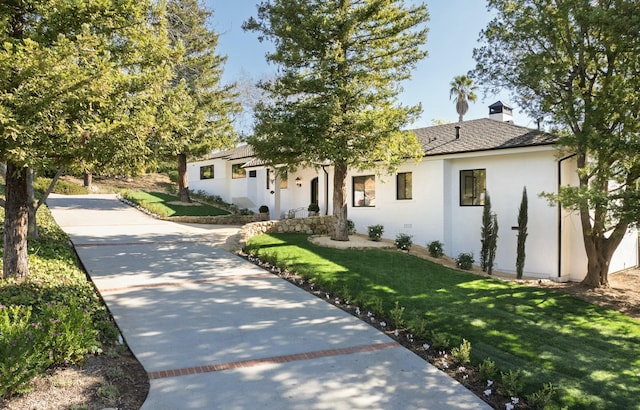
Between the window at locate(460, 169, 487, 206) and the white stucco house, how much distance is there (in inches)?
1.3

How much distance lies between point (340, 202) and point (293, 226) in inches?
112

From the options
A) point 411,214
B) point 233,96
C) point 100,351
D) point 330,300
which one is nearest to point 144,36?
point 100,351

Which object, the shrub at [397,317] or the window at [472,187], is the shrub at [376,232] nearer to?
the window at [472,187]

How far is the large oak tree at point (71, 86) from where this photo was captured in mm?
5461

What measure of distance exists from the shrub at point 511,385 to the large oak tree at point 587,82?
5398mm

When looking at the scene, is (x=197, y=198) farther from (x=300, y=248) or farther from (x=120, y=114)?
(x=120, y=114)

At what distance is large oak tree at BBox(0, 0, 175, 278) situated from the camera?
5.46 m

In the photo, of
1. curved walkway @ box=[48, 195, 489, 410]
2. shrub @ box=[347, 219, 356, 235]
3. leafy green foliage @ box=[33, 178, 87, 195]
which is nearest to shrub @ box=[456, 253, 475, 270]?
shrub @ box=[347, 219, 356, 235]

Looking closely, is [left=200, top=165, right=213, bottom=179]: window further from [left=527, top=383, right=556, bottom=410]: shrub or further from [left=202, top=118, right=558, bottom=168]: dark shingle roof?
[left=527, top=383, right=556, bottom=410]: shrub

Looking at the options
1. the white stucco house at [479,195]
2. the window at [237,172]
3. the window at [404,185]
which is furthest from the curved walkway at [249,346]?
the window at [237,172]

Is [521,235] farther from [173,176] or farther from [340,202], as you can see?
[173,176]

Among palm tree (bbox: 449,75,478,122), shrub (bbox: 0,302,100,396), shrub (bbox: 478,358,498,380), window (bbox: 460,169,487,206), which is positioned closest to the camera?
shrub (bbox: 0,302,100,396)

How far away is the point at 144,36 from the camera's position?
703 cm

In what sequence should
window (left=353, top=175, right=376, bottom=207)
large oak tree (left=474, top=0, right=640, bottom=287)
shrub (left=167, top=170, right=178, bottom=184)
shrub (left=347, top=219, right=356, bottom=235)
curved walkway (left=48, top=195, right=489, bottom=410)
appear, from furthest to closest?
shrub (left=167, top=170, right=178, bottom=184) → window (left=353, top=175, right=376, bottom=207) → shrub (left=347, top=219, right=356, bottom=235) → large oak tree (left=474, top=0, right=640, bottom=287) → curved walkway (left=48, top=195, right=489, bottom=410)
